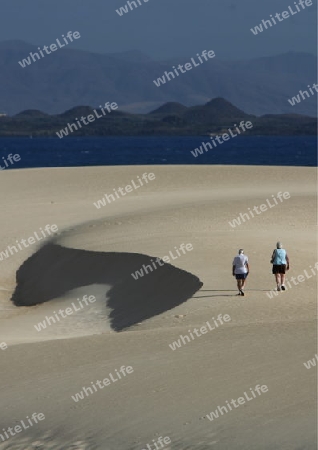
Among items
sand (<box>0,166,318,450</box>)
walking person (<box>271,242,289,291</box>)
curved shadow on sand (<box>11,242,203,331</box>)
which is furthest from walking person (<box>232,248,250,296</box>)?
curved shadow on sand (<box>11,242,203,331</box>)

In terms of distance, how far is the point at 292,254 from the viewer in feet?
84.3

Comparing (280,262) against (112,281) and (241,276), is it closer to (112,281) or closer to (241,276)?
(241,276)

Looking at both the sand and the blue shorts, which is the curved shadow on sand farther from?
the blue shorts

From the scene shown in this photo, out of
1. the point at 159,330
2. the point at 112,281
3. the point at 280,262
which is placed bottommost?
the point at 280,262

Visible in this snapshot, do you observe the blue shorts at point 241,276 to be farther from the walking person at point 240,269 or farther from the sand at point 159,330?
the sand at point 159,330

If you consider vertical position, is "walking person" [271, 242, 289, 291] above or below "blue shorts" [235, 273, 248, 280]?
below

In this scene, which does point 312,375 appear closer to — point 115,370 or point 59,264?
point 115,370

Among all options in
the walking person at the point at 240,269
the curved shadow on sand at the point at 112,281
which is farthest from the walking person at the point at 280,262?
the curved shadow on sand at the point at 112,281

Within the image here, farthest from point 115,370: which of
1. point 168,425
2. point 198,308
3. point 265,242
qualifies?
point 265,242

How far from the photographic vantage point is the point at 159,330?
1734cm

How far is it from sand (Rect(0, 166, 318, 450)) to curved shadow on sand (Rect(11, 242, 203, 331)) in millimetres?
55

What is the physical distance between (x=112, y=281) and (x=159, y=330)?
8.59m

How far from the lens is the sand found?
12.2 m

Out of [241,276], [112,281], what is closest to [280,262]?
[241,276]
